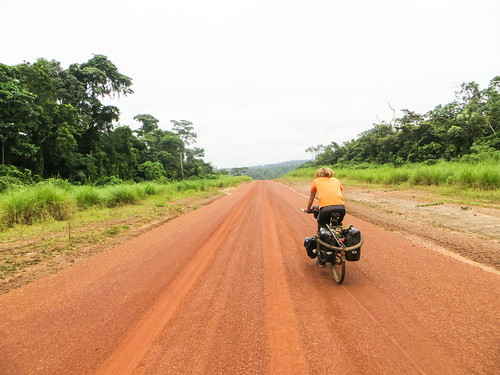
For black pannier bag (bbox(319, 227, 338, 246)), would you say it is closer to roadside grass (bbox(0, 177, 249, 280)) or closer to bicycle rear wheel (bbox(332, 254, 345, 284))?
A: bicycle rear wheel (bbox(332, 254, 345, 284))

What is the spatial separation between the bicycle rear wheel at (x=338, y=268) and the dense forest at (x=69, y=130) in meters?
20.9

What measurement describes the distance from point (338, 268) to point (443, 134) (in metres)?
29.1

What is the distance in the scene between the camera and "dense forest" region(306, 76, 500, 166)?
844 inches

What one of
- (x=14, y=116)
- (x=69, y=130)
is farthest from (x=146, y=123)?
(x=14, y=116)

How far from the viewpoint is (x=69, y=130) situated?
22.4 m

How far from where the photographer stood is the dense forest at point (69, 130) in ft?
55.7

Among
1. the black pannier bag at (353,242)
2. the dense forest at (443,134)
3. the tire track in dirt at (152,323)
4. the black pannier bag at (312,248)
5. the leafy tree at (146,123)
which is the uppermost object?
the leafy tree at (146,123)

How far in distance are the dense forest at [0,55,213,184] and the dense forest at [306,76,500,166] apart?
3163 cm

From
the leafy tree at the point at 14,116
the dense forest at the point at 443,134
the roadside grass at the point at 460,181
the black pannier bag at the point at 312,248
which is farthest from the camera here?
the dense forest at the point at 443,134

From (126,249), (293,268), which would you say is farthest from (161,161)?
(293,268)

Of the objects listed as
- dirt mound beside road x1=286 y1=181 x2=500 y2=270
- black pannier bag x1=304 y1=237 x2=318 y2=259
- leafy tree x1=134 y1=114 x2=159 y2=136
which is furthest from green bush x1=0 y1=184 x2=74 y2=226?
leafy tree x1=134 y1=114 x2=159 y2=136

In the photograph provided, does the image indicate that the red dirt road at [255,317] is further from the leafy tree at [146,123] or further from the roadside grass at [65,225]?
the leafy tree at [146,123]

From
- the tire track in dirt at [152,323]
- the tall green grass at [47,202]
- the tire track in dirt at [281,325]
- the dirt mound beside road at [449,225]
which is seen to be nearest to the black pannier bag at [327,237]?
the tire track in dirt at [281,325]

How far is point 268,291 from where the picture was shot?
326 cm
